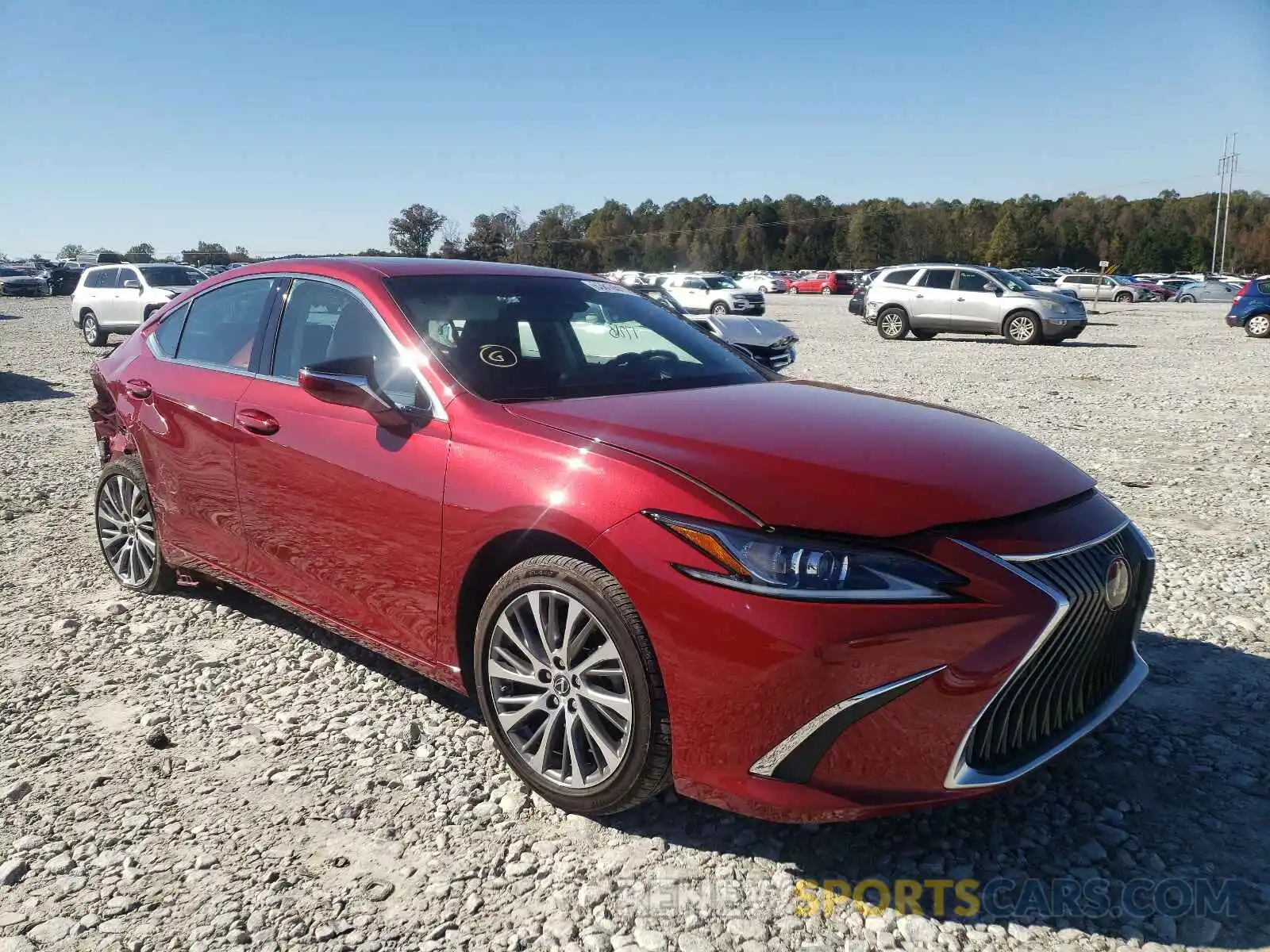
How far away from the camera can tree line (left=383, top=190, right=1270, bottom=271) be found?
99812 mm

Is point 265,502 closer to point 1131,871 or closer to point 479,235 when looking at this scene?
point 1131,871

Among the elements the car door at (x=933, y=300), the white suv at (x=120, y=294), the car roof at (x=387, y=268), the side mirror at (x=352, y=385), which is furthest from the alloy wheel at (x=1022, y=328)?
the side mirror at (x=352, y=385)

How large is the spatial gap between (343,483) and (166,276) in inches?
839

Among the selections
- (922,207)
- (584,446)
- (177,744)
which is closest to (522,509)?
(584,446)

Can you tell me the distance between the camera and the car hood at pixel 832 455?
2.52m

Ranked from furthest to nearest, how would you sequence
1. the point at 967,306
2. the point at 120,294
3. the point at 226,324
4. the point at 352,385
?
the point at 967,306
the point at 120,294
the point at 226,324
the point at 352,385

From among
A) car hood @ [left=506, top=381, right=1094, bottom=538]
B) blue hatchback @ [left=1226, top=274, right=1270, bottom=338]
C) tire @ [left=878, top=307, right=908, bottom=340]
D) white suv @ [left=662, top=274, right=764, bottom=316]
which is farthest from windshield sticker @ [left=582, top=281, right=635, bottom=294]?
white suv @ [left=662, top=274, right=764, bottom=316]

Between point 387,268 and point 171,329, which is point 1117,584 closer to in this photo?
point 387,268

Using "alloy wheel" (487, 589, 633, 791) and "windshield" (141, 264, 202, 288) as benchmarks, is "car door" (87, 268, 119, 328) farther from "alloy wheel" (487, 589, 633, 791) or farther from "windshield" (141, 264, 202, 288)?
"alloy wheel" (487, 589, 633, 791)

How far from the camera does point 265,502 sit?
378 cm

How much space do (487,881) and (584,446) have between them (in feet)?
3.95

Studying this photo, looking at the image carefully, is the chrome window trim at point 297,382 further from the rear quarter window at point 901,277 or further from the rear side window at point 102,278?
the rear quarter window at point 901,277

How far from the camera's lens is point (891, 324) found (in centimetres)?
2383

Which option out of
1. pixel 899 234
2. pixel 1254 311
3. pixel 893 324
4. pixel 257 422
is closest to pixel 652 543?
pixel 257 422
